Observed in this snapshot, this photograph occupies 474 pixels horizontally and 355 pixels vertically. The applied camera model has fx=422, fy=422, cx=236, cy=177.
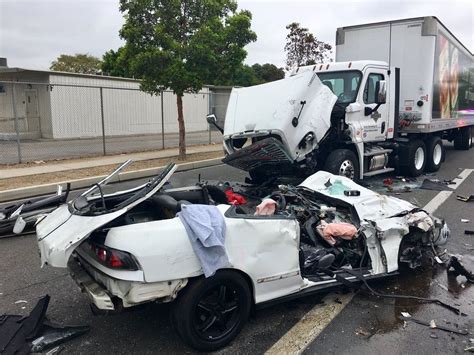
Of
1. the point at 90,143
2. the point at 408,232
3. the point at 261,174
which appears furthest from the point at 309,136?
the point at 90,143

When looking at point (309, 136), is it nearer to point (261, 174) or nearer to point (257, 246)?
point (261, 174)

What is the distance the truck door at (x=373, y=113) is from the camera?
9.18m

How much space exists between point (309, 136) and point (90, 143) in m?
12.8

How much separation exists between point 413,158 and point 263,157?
5.27m

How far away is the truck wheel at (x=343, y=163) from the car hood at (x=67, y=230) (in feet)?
18.2

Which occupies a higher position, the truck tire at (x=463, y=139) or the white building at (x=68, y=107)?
the white building at (x=68, y=107)

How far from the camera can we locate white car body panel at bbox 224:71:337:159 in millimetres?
7309

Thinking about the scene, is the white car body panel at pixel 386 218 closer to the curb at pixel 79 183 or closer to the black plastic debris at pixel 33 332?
the black plastic debris at pixel 33 332

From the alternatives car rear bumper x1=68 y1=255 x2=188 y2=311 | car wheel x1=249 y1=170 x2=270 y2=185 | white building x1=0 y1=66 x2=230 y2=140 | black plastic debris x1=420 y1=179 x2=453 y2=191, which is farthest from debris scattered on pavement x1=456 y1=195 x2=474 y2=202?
white building x1=0 y1=66 x2=230 y2=140

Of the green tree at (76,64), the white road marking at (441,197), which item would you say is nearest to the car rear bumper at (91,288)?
the white road marking at (441,197)

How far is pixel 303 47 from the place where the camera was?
91.1ft

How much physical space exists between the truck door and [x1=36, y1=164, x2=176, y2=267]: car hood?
6851mm

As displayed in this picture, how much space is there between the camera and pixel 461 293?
4113mm

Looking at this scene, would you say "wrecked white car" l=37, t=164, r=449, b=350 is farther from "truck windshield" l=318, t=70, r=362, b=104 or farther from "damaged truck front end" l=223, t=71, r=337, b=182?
"truck windshield" l=318, t=70, r=362, b=104
